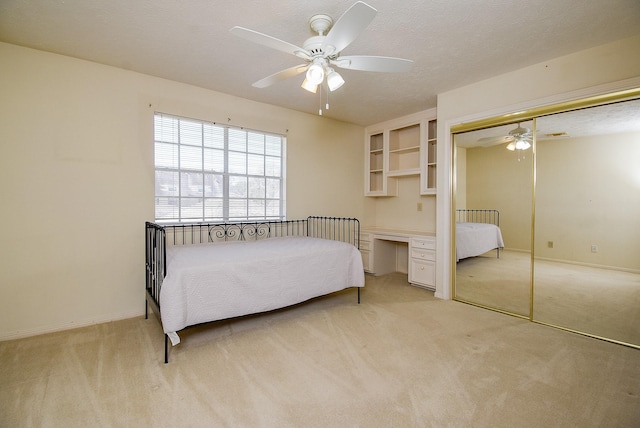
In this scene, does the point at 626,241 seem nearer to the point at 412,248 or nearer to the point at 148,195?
the point at 412,248

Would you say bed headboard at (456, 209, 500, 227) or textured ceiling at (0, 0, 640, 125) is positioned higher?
textured ceiling at (0, 0, 640, 125)

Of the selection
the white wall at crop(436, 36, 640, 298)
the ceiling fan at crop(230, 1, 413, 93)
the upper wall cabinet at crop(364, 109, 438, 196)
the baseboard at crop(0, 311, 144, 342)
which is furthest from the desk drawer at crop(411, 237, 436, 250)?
the baseboard at crop(0, 311, 144, 342)

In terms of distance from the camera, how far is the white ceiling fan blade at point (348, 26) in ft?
4.67

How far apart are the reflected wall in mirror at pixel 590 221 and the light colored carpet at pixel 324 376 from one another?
0.29m

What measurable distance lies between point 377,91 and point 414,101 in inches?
26.4

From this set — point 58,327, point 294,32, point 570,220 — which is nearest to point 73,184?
point 58,327

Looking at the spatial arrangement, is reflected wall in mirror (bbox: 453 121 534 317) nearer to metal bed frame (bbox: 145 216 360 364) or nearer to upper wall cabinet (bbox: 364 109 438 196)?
upper wall cabinet (bbox: 364 109 438 196)

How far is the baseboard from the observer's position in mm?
2413

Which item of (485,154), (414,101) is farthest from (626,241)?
(414,101)

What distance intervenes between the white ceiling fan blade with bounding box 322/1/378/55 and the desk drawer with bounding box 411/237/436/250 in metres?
2.65

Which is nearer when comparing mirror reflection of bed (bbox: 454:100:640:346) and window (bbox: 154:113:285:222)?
mirror reflection of bed (bbox: 454:100:640:346)

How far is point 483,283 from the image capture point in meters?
3.29

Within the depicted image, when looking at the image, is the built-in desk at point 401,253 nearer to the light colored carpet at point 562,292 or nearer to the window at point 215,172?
the light colored carpet at point 562,292

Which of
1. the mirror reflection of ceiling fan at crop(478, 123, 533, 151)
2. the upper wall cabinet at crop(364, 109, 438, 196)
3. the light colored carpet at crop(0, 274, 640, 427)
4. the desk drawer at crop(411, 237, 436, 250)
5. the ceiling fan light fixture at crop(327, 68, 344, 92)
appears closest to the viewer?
the light colored carpet at crop(0, 274, 640, 427)
